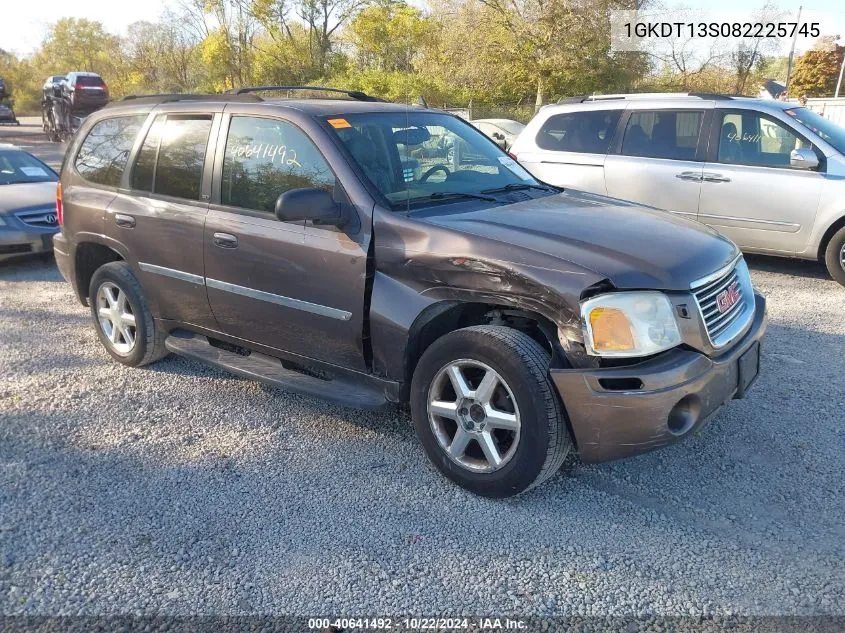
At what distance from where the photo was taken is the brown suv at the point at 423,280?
3021mm

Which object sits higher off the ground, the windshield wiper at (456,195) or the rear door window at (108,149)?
the rear door window at (108,149)

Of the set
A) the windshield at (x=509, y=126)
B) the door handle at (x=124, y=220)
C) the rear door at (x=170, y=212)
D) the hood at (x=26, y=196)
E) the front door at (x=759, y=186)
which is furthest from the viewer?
the windshield at (x=509, y=126)

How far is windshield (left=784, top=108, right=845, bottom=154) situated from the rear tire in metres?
0.84

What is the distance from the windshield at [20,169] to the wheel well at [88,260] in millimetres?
4503

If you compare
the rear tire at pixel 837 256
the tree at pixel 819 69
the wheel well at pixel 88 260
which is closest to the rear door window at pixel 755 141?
the rear tire at pixel 837 256

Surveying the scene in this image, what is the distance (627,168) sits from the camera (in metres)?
7.79

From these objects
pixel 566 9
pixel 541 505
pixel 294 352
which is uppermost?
pixel 566 9

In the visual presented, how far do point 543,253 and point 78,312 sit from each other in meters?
5.10

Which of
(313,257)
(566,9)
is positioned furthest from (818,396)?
(566,9)

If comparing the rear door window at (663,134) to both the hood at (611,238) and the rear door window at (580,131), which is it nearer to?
the rear door window at (580,131)

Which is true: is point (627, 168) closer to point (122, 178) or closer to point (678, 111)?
point (678, 111)

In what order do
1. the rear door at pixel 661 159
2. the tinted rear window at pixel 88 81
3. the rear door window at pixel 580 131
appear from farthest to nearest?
the tinted rear window at pixel 88 81, the rear door window at pixel 580 131, the rear door at pixel 661 159

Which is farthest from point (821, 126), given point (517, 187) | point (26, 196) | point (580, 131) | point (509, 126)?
Answer: point (509, 126)

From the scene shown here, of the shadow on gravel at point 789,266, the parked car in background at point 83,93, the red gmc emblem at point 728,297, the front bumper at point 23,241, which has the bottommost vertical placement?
the shadow on gravel at point 789,266
